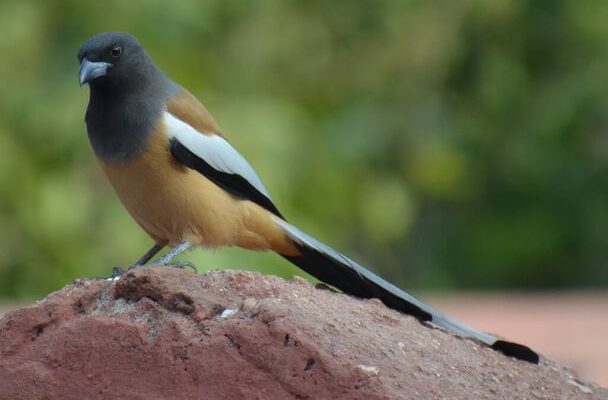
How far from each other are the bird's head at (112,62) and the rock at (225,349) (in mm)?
Answer: 1400

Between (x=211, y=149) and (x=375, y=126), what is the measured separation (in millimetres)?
6553

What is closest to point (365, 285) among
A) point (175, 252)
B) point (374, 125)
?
point (175, 252)

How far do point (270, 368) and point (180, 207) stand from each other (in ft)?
5.11

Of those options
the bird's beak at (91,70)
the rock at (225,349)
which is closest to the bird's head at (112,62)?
the bird's beak at (91,70)

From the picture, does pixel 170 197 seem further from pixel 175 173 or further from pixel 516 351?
pixel 516 351

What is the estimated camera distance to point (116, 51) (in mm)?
5367

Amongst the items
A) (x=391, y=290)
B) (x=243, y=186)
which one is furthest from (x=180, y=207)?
(x=391, y=290)

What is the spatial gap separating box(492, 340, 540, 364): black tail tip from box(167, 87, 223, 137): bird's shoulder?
1609mm

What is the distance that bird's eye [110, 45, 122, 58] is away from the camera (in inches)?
211

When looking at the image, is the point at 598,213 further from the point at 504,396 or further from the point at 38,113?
the point at 504,396

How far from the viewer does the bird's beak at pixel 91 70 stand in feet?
17.1

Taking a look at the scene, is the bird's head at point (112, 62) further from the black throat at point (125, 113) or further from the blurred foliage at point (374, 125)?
the blurred foliage at point (374, 125)

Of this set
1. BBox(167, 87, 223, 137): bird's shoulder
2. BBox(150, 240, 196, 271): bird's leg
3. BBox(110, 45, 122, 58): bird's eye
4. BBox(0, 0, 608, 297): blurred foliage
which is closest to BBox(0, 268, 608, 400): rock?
BBox(150, 240, 196, 271): bird's leg

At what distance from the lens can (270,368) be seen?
3.54 meters
